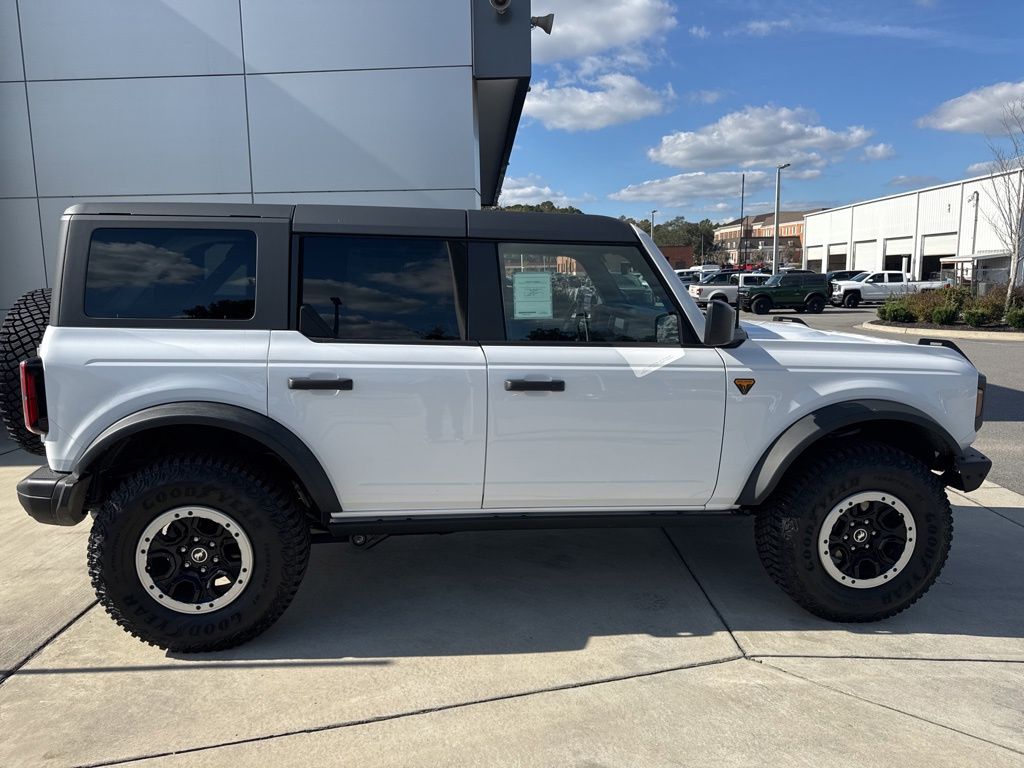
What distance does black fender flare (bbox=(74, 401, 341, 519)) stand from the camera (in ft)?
9.87

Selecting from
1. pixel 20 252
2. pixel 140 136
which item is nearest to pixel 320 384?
pixel 140 136

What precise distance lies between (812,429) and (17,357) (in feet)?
12.2

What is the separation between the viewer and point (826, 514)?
3396mm

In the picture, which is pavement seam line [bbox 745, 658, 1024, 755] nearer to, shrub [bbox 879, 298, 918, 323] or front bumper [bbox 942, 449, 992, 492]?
front bumper [bbox 942, 449, 992, 492]

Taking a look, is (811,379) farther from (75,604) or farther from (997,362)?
(997,362)

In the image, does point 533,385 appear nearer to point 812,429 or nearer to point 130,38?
point 812,429

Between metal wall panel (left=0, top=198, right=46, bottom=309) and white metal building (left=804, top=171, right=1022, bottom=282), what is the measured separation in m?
32.5

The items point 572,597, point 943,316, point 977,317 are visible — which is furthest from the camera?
point 943,316

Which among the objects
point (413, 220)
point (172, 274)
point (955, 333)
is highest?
point (413, 220)

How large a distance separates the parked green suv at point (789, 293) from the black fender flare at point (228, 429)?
90.3 feet

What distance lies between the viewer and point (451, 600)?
12.3 ft

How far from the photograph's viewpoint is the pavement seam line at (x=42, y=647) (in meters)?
3.04

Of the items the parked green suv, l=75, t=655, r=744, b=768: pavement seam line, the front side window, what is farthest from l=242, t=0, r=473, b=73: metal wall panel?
the parked green suv

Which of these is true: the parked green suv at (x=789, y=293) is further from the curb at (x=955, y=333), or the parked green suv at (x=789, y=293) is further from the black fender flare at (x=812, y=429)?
the black fender flare at (x=812, y=429)
